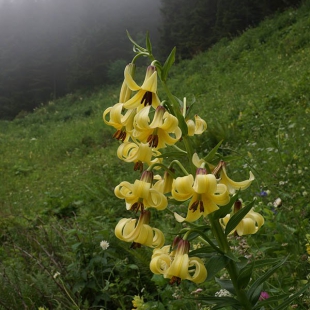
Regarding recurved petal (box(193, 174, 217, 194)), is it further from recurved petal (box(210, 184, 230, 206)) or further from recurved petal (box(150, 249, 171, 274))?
recurved petal (box(150, 249, 171, 274))

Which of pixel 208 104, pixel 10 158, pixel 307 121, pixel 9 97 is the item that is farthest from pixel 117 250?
pixel 9 97

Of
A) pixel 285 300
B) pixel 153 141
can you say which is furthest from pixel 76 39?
pixel 285 300

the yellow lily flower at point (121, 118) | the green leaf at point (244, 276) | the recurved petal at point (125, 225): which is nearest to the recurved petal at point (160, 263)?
the recurved petal at point (125, 225)

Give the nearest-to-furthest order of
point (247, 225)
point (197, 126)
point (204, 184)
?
point (204, 184), point (247, 225), point (197, 126)

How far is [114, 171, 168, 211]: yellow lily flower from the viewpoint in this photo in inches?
41.1

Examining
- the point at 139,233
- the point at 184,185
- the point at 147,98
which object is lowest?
the point at 139,233

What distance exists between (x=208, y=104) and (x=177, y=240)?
18.8 feet

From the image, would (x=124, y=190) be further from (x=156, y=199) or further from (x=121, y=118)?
(x=121, y=118)

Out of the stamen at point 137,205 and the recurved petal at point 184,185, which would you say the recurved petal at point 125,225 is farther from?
the recurved petal at point 184,185

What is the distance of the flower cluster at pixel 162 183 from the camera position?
97cm

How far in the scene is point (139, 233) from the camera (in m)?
1.08

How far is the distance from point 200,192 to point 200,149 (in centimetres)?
327

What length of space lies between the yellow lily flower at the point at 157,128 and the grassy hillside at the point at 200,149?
25 cm

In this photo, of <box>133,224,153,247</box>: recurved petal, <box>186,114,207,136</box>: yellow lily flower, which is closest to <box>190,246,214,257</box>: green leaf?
<box>133,224,153,247</box>: recurved petal
